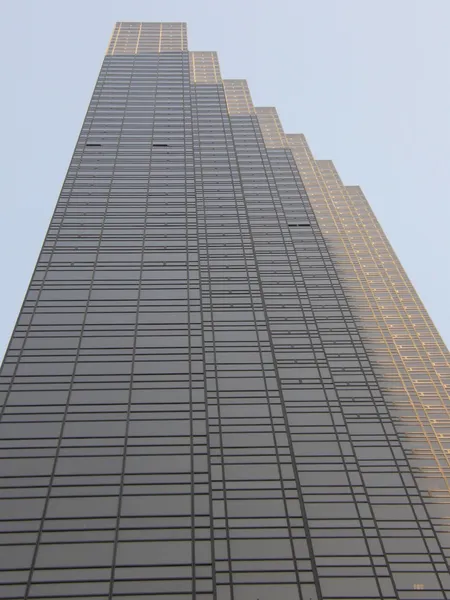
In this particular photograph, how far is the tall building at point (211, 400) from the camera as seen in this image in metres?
33.0

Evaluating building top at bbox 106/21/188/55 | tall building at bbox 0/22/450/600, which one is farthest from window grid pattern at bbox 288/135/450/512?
building top at bbox 106/21/188/55

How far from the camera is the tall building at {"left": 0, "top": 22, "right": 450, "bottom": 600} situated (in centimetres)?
3303

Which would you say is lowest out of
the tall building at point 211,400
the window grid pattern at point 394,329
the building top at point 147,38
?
the window grid pattern at point 394,329

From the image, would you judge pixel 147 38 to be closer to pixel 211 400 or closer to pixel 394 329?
pixel 394 329

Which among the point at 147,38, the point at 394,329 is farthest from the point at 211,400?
the point at 147,38

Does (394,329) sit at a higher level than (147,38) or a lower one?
lower

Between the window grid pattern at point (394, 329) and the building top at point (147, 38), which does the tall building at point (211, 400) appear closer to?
the window grid pattern at point (394, 329)

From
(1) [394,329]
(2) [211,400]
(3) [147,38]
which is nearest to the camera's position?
(2) [211,400]

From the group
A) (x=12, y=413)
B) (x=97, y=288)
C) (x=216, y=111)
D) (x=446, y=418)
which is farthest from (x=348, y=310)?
(x=216, y=111)

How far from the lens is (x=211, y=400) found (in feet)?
145

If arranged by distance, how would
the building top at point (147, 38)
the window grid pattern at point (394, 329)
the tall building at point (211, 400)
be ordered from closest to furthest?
1. the tall building at point (211, 400)
2. the window grid pattern at point (394, 329)
3. the building top at point (147, 38)

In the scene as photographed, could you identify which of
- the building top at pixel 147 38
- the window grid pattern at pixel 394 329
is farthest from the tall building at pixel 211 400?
the building top at pixel 147 38

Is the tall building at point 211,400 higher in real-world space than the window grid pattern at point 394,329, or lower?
higher

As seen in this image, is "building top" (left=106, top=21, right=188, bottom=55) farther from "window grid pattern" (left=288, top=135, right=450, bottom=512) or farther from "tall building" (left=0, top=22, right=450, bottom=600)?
"tall building" (left=0, top=22, right=450, bottom=600)
